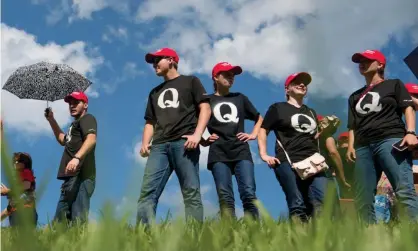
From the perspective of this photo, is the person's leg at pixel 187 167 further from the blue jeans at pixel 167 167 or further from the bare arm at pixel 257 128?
the bare arm at pixel 257 128

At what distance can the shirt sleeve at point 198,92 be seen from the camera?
15.3 feet

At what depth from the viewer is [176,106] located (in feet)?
15.1

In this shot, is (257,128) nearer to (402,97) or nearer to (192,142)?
(192,142)

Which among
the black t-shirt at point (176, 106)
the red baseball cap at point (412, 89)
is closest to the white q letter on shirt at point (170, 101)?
the black t-shirt at point (176, 106)

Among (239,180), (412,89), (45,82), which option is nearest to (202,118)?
(239,180)

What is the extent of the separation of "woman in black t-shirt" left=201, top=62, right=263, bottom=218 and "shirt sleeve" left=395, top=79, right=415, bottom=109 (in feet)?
4.61

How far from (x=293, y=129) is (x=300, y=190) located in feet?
1.75

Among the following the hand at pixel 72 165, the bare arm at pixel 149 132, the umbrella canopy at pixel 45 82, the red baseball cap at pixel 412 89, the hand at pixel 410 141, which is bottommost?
the hand at pixel 410 141

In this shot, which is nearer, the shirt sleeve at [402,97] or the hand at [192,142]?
the hand at [192,142]

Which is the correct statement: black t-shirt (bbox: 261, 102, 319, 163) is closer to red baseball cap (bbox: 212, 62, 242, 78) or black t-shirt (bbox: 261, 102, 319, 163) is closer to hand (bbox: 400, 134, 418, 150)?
red baseball cap (bbox: 212, 62, 242, 78)

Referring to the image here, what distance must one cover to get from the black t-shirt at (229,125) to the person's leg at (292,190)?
19.1 inches

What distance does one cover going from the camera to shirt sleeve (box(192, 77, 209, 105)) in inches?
183

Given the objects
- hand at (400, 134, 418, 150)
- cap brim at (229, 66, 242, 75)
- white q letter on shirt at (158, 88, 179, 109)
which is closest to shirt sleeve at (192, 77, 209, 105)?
white q letter on shirt at (158, 88, 179, 109)

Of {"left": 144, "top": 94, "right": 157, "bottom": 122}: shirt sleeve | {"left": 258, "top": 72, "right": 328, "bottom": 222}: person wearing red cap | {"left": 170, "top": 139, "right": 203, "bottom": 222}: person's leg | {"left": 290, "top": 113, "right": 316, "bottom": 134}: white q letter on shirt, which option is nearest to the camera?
{"left": 170, "top": 139, "right": 203, "bottom": 222}: person's leg
